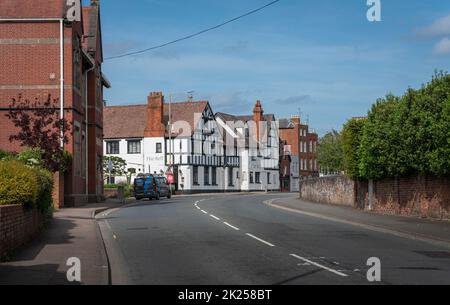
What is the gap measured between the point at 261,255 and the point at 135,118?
69.5 m

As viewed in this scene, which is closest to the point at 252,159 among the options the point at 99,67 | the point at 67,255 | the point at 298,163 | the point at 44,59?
the point at 298,163

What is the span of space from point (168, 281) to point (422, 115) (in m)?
16.4

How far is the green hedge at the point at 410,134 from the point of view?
24242mm

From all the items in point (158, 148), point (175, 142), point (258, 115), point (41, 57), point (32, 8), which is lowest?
point (158, 148)

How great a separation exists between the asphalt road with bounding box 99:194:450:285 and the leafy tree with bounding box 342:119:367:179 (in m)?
9.17

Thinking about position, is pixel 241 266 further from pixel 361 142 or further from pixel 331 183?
pixel 331 183

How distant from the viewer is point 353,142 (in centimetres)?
3347

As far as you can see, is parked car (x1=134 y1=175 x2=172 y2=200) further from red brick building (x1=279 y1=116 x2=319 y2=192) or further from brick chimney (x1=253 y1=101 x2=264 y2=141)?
red brick building (x1=279 y1=116 x2=319 y2=192)

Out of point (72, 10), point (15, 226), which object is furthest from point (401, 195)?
point (72, 10)

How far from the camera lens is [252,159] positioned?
95438 mm

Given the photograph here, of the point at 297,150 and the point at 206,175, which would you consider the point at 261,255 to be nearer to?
the point at 206,175

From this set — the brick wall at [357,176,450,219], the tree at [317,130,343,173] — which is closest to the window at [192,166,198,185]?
the tree at [317,130,343,173]

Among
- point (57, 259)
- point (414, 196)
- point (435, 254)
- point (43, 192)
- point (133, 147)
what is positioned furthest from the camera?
point (133, 147)

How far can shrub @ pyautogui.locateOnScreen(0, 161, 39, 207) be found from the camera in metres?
16.1
